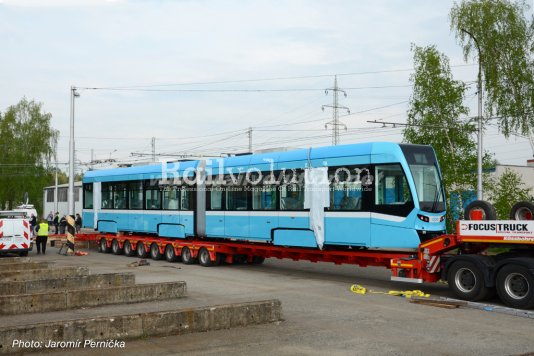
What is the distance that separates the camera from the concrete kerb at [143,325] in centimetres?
779

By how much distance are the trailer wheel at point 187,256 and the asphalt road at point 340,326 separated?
3.77m

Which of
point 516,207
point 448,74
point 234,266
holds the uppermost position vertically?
point 448,74

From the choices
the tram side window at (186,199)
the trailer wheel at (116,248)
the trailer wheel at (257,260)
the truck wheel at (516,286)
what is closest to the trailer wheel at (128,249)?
the trailer wheel at (116,248)

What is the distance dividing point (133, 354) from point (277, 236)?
31.7 feet

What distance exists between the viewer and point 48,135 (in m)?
71.6

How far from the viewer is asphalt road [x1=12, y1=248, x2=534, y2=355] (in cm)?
833

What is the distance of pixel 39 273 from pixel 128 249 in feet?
34.1

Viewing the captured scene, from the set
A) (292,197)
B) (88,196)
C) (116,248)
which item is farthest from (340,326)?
(88,196)

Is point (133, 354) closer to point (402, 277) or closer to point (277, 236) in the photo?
point (402, 277)

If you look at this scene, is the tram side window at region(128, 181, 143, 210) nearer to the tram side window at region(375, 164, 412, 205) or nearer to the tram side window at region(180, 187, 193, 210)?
the tram side window at region(180, 187, 193, 210)

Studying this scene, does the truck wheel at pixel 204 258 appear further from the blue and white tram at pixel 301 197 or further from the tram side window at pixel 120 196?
the tram side window at pixel 120 196

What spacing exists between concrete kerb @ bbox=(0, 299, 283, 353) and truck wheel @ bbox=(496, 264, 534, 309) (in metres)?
4.80

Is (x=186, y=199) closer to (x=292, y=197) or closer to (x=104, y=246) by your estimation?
(x=292, y=197)

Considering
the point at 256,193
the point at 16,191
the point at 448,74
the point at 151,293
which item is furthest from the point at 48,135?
the point at 151,293
